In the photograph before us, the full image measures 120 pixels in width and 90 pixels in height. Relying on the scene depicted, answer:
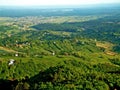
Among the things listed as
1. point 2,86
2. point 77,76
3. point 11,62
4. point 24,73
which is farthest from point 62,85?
point 11,62

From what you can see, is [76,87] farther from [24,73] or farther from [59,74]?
[24,73]

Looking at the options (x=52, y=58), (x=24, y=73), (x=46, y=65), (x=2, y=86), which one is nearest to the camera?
(x=2, y=86)

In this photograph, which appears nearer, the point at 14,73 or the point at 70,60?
the point at 14,73

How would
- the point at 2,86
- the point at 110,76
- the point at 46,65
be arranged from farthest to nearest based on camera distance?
the point at 46,65, the point at 2,86, the point at 110,76

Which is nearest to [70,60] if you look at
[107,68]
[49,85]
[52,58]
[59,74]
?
[52,58]

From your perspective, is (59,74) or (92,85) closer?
(92,85)

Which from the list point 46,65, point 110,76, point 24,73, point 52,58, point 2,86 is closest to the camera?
point 110,76

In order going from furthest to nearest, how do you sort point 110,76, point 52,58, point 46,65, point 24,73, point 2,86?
point 52,58 → point 46,65 → point 24,73 → point 2,86 → point 110,76

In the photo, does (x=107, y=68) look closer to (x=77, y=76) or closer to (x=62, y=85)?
(x=77, y=76)

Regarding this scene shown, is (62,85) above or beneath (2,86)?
above
